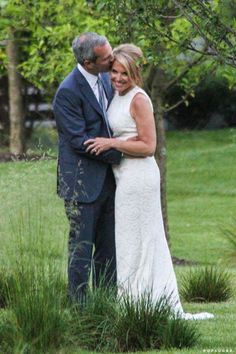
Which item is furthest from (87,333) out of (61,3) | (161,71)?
(61,3)

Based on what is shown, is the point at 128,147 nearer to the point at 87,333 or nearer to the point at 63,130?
the point at 63,130

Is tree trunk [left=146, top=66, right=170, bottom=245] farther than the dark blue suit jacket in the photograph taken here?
Yes

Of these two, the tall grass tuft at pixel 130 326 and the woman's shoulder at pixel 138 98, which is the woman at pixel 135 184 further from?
the tall grass tuft at pixel 130 326

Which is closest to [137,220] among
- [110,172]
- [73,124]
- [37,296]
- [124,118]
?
[110,172]

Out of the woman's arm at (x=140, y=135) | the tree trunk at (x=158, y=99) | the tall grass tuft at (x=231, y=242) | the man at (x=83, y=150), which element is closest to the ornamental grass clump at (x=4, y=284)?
the man at (x=83, y=150)

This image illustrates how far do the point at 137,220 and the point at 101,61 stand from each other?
115 centimetres

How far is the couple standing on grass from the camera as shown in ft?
26.1

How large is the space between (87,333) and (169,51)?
476 centimetres

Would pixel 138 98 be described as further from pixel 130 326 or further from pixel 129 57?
pixel 130 326

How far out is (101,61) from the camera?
800 centimetres

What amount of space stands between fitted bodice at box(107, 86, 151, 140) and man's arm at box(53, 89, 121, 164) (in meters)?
0.20

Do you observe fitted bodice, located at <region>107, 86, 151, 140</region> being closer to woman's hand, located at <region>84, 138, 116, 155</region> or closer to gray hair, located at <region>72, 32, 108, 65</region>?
woman's hand, located at <region>84, 138, 116, 155</region>

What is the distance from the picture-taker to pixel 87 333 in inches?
282

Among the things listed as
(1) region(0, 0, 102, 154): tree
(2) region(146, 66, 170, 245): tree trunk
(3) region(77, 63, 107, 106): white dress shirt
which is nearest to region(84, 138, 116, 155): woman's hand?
(3) region(77, 63, 107, 106): white dress shirt
